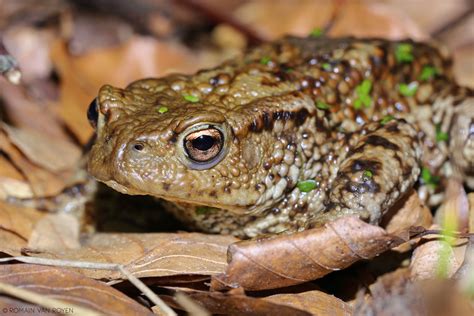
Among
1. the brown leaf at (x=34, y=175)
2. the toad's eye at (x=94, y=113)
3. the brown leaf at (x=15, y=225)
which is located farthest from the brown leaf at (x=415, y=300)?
the brown leaf at (x=34, y=175)

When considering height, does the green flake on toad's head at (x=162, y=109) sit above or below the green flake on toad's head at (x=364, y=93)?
below

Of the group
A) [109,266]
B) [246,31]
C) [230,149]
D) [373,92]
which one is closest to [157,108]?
[230,149]

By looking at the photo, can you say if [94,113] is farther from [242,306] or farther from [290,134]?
[242,306]

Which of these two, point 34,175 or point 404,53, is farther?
point 34,175

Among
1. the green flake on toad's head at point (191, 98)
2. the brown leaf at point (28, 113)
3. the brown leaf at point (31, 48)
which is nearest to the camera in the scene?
the green flake on toad's head at point (191, 98)

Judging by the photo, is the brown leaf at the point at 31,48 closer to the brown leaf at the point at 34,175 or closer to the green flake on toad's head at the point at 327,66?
the brown leaf at the point at 34,175

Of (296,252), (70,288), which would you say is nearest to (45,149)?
(70,288)
